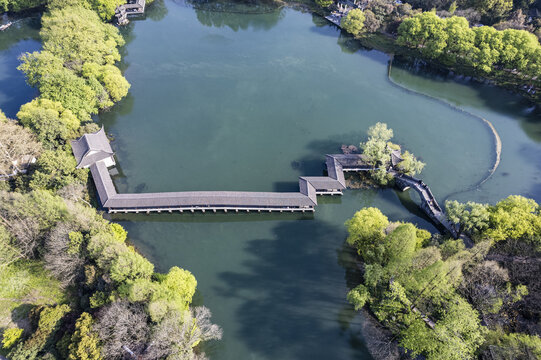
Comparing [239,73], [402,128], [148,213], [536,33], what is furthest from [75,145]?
[536,33]

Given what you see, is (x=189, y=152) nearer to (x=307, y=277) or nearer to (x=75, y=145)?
(x=75, y=145)

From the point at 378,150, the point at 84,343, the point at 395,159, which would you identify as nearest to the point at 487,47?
the point at 395,159

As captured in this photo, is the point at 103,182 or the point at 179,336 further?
the point at 103,182

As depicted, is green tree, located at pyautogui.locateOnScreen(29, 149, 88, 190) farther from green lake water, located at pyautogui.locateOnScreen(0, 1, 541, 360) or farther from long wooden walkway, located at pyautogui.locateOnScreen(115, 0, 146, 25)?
long wooden walkway, located at pyautogui.locateOnScreen(115, 0, 146, 25)

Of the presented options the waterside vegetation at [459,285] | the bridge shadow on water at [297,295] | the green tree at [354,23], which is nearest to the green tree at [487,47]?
the green tree at [354,23]

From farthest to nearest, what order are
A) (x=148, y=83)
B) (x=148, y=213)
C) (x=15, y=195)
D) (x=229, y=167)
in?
(x=148, y=83)
(x=229, y=167)
(x=148, y=213)
(x=15, y=195)

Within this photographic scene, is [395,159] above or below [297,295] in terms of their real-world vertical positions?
above

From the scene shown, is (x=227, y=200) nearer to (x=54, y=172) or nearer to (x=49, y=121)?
(x=54, y=172)
